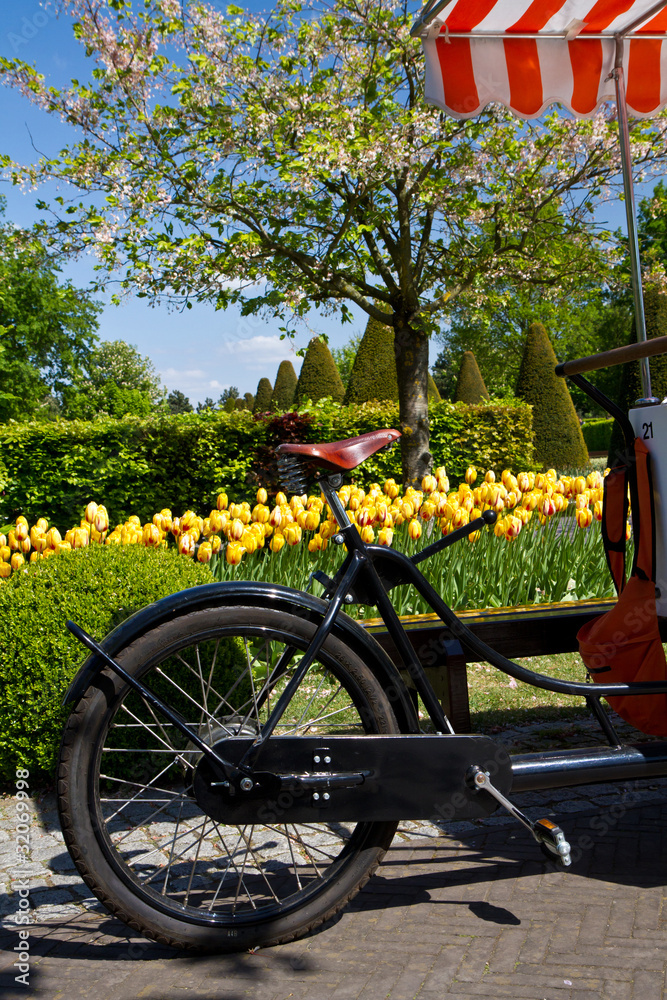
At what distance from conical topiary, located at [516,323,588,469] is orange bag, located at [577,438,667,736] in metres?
16.2

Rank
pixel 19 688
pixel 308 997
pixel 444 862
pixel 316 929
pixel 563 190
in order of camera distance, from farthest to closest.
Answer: pixel 563 190 → pixel 19 688 → pixel 444 862 → pixel 316 929 → pixel 308 997

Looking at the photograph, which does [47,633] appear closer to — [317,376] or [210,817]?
[210,817]

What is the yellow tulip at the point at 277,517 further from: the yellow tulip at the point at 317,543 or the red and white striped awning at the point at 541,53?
the red and white striped awning at the point at 541,53

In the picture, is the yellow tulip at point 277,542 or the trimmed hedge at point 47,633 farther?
the yellow tulip at point 277,542

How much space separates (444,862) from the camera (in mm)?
2654

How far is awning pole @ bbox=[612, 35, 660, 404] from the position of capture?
326cm

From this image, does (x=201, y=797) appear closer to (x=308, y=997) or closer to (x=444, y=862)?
(x=308, y=997)

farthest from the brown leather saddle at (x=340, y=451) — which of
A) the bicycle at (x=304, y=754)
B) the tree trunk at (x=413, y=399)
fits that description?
the tree trunk at (x=413, y=399)

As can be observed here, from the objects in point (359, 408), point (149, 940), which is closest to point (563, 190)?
point (359, 408)

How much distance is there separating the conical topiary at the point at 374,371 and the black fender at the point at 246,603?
13.8 meters

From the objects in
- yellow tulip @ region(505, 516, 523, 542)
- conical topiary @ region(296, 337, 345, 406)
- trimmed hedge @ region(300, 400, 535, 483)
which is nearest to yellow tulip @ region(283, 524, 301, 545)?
yellow tulip @ region(505, 516, 523, 542)

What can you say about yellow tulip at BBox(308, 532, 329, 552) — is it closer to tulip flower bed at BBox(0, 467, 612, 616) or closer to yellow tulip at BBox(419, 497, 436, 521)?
tulip flower bed at BBox(0, 467, 612, 616)

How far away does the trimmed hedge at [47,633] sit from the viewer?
3.22 metres

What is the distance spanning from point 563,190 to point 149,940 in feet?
30.5
